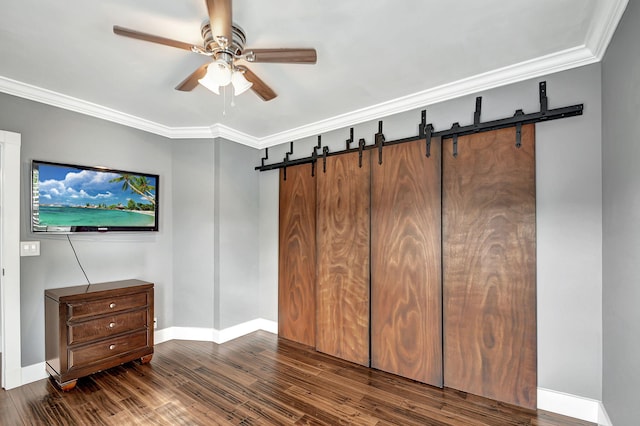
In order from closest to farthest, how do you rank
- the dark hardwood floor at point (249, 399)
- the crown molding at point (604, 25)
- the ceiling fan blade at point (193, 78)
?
the crown molding at point (604, 25) < the ceiling fan blade at point (193, 78) < the dark hardwood floor at point (249, 399)

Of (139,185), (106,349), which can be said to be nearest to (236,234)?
(139,185)

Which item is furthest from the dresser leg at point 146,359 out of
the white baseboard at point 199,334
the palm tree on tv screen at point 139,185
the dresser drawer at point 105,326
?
the palm tree on tv screen at point 139,185

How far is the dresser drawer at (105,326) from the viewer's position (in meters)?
2.60

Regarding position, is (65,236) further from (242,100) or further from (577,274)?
(577,274)

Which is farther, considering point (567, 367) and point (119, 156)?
point (119, 156)

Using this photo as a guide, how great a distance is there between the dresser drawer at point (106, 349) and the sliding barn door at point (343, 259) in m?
1.82

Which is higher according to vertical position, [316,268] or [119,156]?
[119,156]

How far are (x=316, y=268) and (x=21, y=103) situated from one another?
124 inches

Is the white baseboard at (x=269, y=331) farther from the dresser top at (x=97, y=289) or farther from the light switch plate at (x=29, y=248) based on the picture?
the light switch plate at (x=29, y=248)

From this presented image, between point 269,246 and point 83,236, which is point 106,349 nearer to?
point 83,236

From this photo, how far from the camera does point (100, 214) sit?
10.2 ft

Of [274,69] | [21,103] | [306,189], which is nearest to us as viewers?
[274,69]

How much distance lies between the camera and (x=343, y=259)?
327cm

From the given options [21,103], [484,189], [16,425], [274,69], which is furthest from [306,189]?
[16,425]
